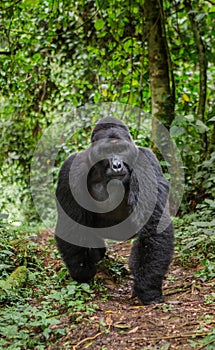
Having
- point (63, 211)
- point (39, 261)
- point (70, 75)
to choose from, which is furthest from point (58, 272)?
point (70, 75)

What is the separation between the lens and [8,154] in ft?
24.6

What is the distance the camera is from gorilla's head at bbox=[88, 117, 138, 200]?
2.58 metres

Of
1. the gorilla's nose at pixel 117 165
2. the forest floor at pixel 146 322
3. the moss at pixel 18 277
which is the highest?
the gorilla's nose at pixel 117 165

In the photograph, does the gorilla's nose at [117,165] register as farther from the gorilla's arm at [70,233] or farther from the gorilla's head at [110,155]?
the gorilla's arm at [70,233]

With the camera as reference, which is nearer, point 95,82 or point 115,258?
point 115,258

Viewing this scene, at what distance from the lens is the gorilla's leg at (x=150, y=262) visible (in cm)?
276

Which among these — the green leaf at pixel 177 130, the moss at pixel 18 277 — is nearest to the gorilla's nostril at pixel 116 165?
the moss at pixel 18 277

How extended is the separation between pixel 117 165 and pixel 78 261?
78 centimetres

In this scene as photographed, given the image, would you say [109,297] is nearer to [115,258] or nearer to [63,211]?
[63,211]

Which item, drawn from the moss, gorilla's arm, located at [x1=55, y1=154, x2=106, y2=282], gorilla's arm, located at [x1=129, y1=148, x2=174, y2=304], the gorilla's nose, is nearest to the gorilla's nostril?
the gorilla's nose

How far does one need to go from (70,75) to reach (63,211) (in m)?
4.20

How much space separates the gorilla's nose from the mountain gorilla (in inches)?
0.7

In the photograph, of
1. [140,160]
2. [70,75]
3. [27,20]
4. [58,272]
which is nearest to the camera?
[140,160]

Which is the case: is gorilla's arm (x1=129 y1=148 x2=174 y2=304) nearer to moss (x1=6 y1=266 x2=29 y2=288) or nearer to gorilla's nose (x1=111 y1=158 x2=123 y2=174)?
gorilla's nose (x1=111 y1=158 x2=123 y2=174)
